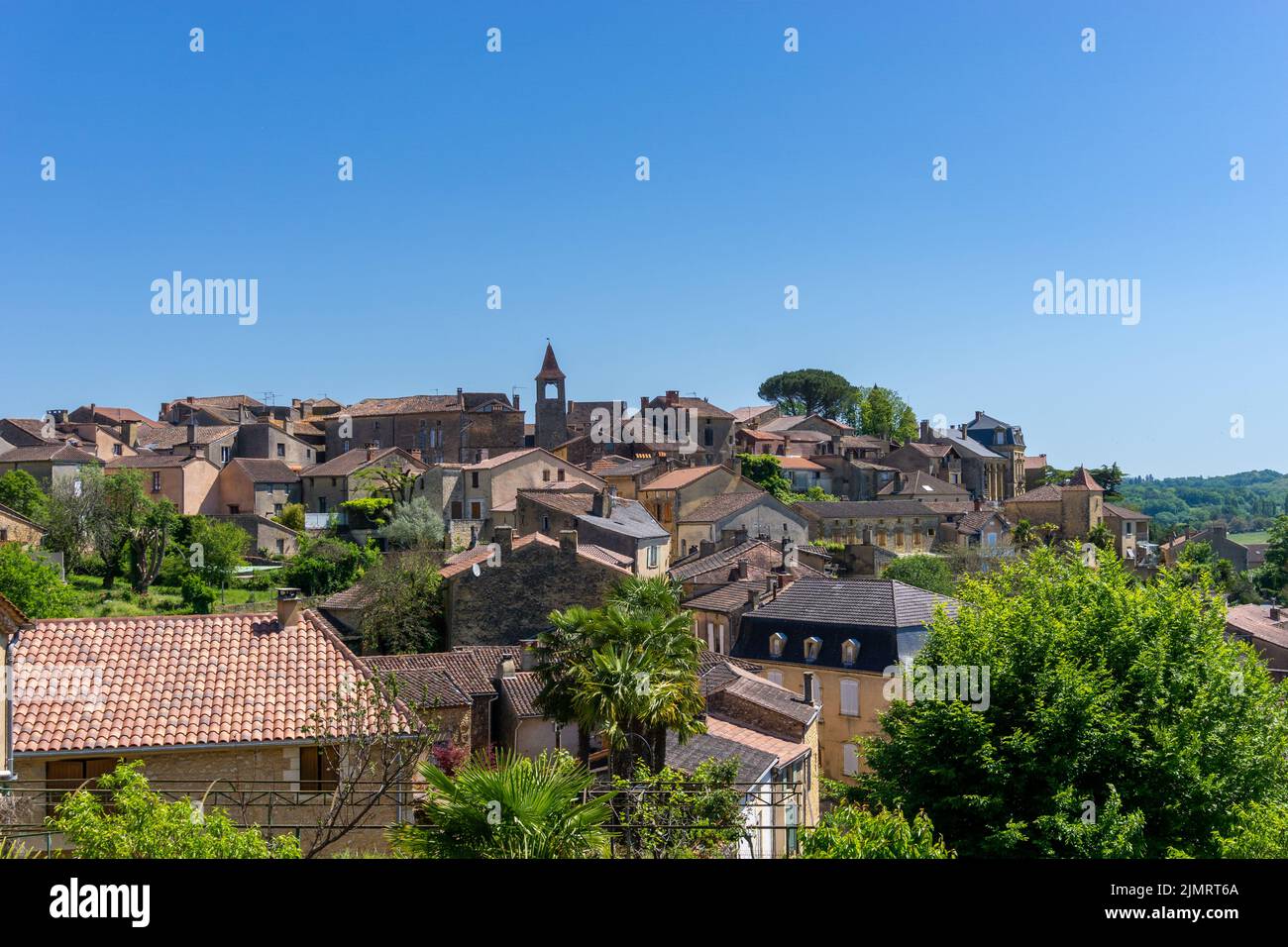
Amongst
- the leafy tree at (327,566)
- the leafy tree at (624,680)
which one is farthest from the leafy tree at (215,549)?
the leafy tree at (624,680)

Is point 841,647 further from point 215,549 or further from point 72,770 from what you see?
point 215,549

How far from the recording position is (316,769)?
55.5 ft

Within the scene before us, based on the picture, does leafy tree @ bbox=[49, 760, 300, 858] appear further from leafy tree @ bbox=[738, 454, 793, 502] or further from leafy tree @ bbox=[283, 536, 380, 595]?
leafy tree @ bbox=[738, 454, 793, 502]

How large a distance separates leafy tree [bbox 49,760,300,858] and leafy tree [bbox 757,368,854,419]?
392ft

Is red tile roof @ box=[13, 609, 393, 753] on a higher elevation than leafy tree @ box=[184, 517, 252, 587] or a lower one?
lower

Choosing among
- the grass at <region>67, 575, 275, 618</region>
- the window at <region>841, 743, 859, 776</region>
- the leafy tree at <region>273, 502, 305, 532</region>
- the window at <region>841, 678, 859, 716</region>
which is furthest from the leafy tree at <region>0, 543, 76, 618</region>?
the window at <region>841, 743, 859, 776</region>

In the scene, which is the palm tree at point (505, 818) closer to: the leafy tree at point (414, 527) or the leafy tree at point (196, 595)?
the leafy tree at point (196, 595)

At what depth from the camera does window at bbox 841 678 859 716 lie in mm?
33688

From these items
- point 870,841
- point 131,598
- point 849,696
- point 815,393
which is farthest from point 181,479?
point 815,393

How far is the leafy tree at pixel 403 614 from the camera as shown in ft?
135

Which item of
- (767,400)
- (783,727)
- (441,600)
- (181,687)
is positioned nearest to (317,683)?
(181,687)
